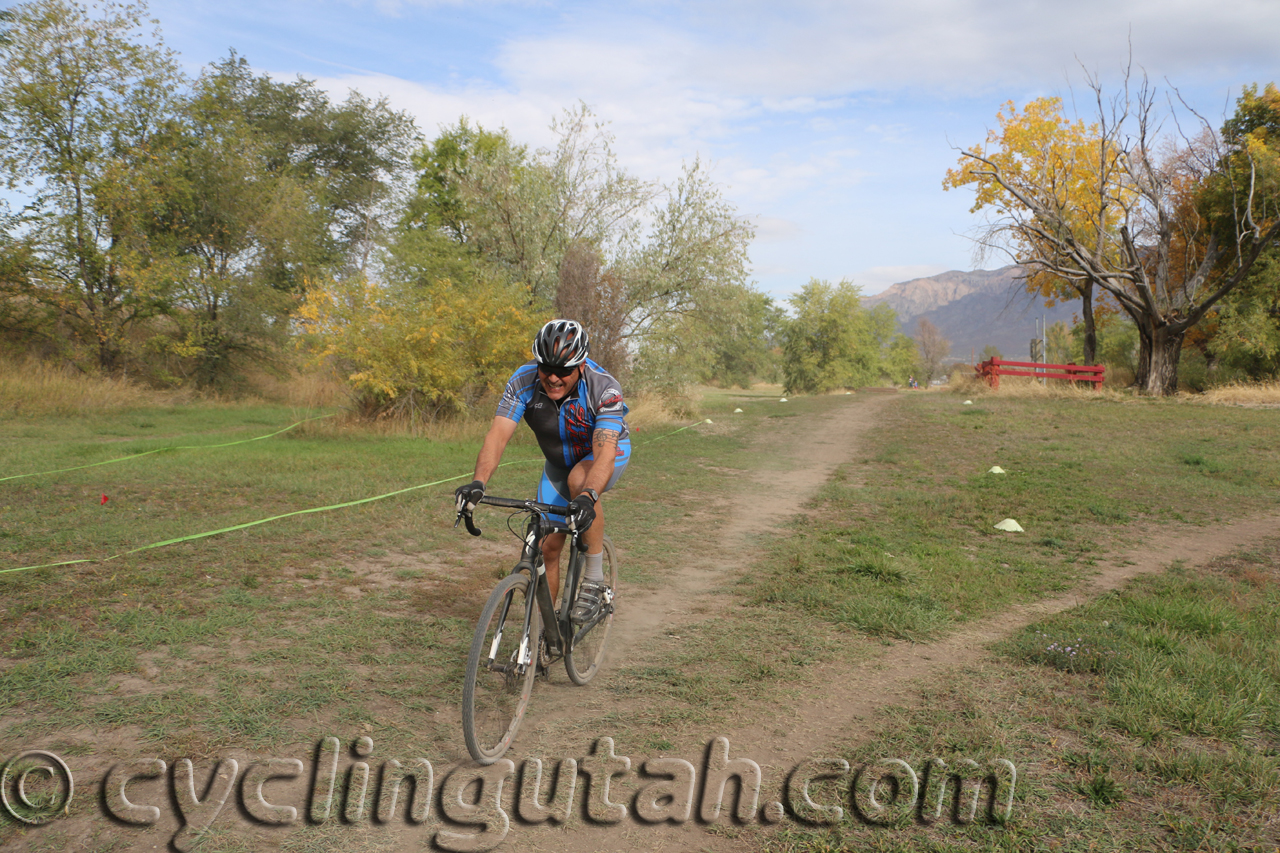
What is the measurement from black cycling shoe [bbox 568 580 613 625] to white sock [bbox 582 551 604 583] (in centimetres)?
3

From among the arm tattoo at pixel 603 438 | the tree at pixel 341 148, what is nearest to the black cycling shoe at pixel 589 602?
the arm tattoo at pixel 603 438

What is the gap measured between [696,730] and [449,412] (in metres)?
13.4

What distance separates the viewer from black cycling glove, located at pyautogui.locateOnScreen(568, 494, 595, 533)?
3.71m

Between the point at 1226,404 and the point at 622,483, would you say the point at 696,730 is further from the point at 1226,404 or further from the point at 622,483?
the point at 1226,404

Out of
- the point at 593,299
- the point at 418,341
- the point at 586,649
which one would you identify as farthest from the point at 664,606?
the point at 593,299

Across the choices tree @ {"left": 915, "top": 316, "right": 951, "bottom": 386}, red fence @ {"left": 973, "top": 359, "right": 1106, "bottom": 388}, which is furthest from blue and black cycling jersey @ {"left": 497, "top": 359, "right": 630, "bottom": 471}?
tree @ {"left": 915, "top": 316, "right": 951, "bottom": 386}

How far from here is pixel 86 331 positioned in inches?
853

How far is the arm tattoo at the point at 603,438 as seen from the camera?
164 inches

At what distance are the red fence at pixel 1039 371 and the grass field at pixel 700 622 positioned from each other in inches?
616

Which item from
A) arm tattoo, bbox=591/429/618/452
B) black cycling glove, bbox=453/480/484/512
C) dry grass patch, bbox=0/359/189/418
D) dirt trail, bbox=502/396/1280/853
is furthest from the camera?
dry grass patch, bbox=0/359/189/418

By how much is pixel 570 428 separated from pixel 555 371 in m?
0.39

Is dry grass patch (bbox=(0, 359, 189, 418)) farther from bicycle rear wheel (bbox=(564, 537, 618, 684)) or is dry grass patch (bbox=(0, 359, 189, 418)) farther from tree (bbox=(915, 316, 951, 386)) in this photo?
tree (bbox=(915, 316, 951, 386))

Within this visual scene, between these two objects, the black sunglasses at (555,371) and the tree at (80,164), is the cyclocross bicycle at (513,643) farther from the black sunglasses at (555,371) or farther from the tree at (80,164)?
the tree at (80,164)

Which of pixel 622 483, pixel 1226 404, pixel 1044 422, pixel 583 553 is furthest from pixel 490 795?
pixel 1226 404
